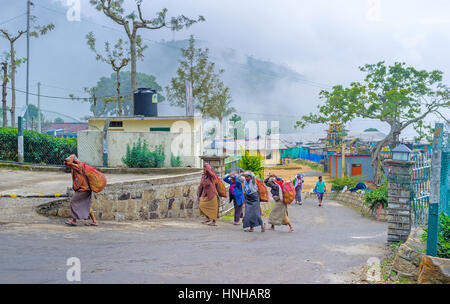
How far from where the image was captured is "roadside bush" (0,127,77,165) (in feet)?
53.5

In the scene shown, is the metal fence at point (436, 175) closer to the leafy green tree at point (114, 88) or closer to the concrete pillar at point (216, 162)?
the concrete pillar at point (216, 162)

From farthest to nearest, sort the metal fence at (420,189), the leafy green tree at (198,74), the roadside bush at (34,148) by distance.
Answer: the leafy green tree at (198,74) → the roadside bush at (34,148) → the metal fence at (420,189)

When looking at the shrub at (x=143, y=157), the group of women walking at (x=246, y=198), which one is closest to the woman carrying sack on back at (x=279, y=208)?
the group of women walking at (x=246, y=198)

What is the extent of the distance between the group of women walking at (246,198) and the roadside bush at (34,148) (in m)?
8.02

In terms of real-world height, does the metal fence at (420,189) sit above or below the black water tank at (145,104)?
below

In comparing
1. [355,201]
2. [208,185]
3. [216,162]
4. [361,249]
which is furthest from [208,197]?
[355,201]

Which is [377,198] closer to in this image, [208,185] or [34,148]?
[208,185]

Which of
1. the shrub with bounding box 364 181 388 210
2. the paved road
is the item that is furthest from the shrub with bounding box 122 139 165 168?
the shrub with bounding box 364 181 388 210

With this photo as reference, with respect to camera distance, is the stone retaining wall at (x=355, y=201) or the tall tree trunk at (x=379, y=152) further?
the tall tree trunk at (x=379, y=152)

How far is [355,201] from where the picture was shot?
2133 centimetres

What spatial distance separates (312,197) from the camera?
87.9 feet

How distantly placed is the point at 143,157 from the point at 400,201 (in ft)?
31.9

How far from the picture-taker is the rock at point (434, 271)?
5301 mm
